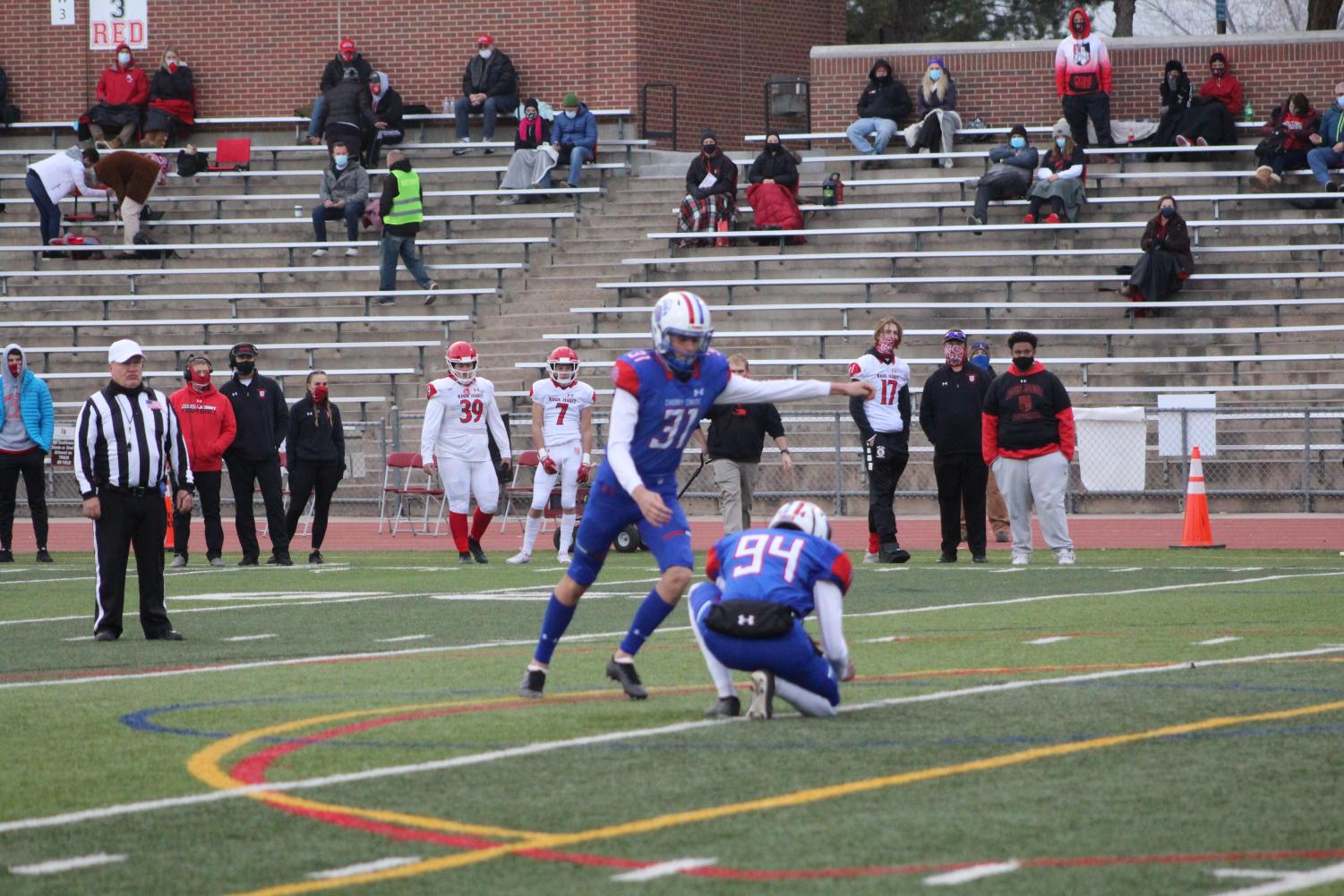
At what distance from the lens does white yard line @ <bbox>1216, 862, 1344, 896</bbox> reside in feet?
17.2

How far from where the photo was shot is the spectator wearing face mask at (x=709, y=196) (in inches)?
1112

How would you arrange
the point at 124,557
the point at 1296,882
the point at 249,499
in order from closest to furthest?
1. the point at 1296,882
2. the point at 124,557
3. the point at 249,499

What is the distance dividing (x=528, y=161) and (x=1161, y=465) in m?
11.6

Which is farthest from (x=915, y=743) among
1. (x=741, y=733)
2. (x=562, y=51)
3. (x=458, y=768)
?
(x=562, y=51)

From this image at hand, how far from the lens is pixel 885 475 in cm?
1748

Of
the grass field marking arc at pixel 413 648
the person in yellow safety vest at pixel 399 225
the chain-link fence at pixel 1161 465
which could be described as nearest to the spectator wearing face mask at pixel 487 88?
the person in yellow safety vest at pixel 399 225

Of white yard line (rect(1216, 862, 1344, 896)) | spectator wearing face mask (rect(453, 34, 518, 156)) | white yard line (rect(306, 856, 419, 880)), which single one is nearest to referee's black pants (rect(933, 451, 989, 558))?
white yard line (rect(1216, 862, 1344, 896))

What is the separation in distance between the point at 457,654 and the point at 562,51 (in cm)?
2328

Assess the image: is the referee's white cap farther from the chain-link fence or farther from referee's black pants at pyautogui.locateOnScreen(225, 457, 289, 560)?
the chain-link fence

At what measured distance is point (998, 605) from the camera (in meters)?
13.2

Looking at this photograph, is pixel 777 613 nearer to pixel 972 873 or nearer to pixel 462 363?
pixel 972 873

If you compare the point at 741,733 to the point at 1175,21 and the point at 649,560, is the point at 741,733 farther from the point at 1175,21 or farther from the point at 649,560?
the point at 1175,21

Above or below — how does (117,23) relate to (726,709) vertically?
above

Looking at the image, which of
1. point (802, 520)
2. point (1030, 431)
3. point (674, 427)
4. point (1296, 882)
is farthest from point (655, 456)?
point (1030, 431)
